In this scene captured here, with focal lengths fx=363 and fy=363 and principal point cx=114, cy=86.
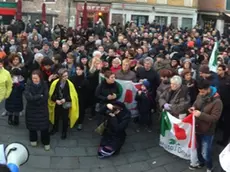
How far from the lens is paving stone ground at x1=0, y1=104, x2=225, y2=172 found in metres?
6.66

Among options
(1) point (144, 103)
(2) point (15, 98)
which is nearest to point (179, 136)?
(1) point (144, 103)

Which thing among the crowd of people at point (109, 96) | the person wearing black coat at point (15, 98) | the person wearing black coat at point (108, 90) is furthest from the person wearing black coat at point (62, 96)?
the person wearing black coat at point (15, 98)

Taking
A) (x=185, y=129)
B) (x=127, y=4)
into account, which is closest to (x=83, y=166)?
(x=185, y=129)

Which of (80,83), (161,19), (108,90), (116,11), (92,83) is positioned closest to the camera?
(108,90)

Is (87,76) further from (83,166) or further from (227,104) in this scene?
(227,104)

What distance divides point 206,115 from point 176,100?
105cm

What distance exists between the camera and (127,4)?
30.4m

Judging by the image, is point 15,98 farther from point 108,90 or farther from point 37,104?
point 108,90

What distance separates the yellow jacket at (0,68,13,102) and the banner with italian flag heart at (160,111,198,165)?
3.14m

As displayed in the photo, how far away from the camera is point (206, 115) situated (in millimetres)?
6047

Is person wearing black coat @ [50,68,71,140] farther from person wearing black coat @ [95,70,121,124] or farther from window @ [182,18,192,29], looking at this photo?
window @ [182,18,192,29]

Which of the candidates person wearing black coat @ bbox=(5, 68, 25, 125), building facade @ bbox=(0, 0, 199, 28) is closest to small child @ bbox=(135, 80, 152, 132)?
person wearing black coat @ bbox=(5, 68, 25, 125)

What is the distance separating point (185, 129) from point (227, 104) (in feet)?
3.84

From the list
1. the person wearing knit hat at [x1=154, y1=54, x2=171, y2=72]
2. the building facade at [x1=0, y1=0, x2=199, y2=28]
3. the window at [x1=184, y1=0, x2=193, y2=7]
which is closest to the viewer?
the person wearing knit hat at [x1=154, y1=54, x2=171, y2=72]
